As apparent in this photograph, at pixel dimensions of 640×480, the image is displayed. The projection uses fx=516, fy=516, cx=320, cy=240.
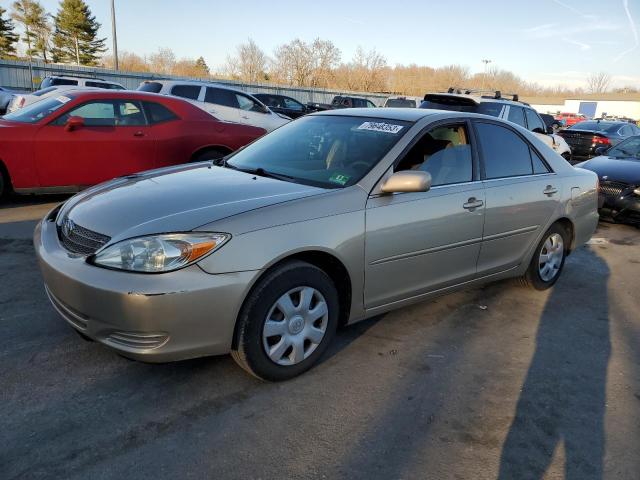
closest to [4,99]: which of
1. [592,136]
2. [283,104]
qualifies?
[283,104]

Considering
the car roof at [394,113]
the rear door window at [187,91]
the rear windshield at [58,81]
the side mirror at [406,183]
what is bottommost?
the side mirror at [406,183]

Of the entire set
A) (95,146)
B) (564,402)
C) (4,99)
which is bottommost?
(564,402)

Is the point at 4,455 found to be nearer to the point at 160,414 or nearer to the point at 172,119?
the point at 160,414

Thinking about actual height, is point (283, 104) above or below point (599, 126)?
above

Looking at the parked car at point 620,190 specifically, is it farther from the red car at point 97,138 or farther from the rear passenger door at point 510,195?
the red car at point 97,138

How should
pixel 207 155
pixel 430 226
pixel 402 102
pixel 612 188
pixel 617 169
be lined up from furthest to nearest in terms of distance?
pixel 402 102 → pixel 617 169 → pixel 612 188 → pixel 207 155 → pixel 430 226

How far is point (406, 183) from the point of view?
3205 mm

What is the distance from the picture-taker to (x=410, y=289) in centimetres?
357

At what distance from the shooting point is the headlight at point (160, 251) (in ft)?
8.46

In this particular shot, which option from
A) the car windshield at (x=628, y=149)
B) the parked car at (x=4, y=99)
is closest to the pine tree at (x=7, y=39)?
the parked car at (x=4, y=99)

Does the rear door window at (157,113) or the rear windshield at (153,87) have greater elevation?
the rear windshield at (153,87)

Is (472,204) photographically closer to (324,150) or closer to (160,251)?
(324,150)

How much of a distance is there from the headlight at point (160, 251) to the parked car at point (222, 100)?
8838mm

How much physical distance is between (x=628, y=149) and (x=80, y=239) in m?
9.50
